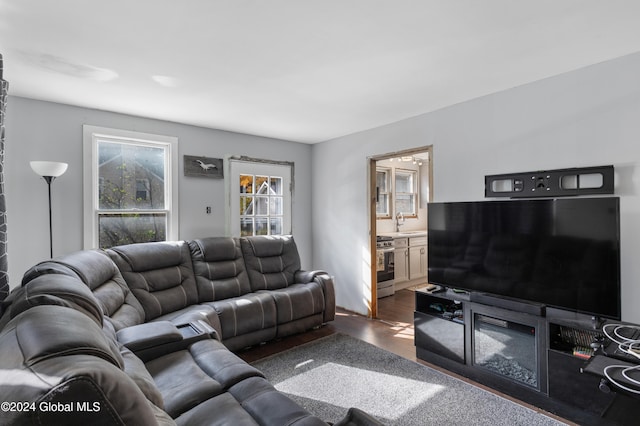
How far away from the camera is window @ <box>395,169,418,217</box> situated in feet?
20.9

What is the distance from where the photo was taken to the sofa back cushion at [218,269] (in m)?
3.49

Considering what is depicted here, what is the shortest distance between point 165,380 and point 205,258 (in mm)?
1945

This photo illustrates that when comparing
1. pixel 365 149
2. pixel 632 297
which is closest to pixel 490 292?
pixel 632 297

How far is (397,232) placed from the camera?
6.20 metres

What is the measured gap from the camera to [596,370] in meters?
1.67

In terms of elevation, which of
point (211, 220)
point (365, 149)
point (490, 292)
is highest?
point (365, 149)

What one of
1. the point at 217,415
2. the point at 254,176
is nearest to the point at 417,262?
the point at 254,176

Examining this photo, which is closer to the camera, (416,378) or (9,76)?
(9,76)

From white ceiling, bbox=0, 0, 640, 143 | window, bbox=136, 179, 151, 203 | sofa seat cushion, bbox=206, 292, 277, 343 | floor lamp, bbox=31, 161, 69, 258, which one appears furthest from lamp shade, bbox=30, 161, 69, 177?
sofa seat cushion, bbox=206, 292, 277, 343

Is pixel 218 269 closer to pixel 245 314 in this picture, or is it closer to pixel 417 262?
pixel 245 314

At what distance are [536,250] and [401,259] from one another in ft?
10.6

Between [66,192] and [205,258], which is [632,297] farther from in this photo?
[66,192]

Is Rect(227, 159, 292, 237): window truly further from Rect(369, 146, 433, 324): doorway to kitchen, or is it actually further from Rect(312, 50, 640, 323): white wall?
Rect(369, 146, 433, 324): doorway to kitchen

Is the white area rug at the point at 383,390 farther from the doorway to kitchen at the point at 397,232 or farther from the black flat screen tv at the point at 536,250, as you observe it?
the doorway to kitchen at the point at 397,232
